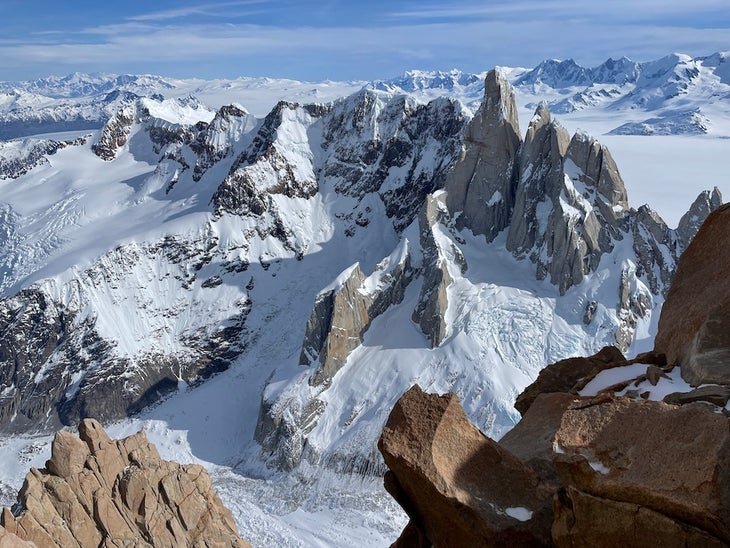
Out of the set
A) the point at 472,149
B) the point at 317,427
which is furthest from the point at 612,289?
the point at 317,427

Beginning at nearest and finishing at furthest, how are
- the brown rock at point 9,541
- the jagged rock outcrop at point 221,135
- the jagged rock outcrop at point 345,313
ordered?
the brown rock at point 9,541, the jagged rock outcrop at point 345,313, the jagged rock outcrop at point 221,135

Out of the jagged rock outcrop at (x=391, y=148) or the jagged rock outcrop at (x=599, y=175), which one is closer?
the jagged rock outcrop at (x=599, y=175)

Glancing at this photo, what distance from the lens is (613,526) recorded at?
12.3 metres

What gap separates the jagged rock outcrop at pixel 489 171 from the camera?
124125mm

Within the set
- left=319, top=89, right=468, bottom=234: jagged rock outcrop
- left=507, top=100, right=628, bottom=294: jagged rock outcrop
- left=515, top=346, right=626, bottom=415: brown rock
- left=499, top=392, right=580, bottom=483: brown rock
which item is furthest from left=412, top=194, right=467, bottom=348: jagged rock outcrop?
left=499, top=392, right=580, bottom=483: brown rock

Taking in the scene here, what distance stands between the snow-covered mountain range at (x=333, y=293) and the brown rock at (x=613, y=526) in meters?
73.9

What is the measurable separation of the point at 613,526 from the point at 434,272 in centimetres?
9907

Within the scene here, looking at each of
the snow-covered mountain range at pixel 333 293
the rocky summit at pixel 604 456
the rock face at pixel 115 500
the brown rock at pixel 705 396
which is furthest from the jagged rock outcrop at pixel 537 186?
the brown rock at pixel 705 396

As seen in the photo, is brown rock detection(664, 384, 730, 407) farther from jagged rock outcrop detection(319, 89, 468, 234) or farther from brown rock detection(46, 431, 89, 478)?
jagged rock outcrop detection(319, 89, 468, 234)

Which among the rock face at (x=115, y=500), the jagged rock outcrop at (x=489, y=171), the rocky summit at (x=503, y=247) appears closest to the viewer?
the rock face at (x=115, y=500)

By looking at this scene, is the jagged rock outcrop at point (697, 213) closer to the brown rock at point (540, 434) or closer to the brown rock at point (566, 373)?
the brown rock at point (566, 373)

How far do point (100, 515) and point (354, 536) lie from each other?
1661 inches

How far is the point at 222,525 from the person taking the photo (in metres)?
53.3

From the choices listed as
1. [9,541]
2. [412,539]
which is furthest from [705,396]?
[9,541]
